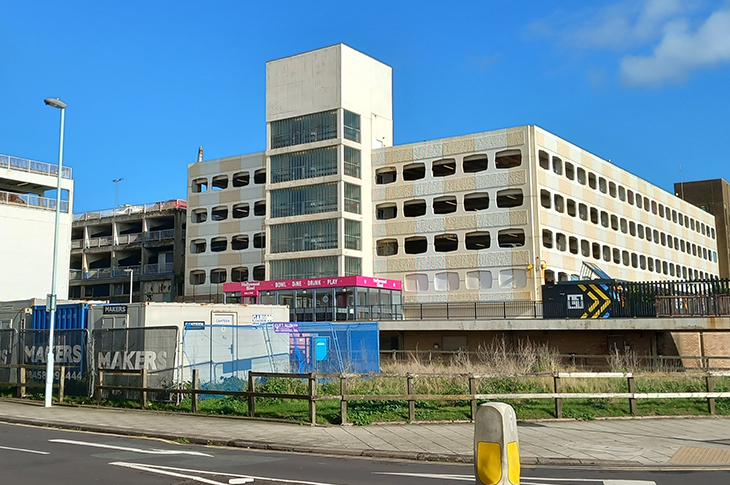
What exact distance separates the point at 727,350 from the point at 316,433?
3434cm

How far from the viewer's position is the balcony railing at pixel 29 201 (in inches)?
2028

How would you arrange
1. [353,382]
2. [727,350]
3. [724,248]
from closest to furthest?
1. [353,382]
2. [727,350]
3. [724,248]

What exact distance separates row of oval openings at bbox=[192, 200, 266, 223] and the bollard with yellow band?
57.0 meters

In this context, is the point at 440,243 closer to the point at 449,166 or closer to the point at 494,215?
the point at 494,215

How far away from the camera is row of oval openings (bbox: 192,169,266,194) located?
62.8 m

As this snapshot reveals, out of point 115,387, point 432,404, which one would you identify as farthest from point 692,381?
point 115,387

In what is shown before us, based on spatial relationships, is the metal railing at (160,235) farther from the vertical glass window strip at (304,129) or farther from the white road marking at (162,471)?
the white road marking at (162,471)

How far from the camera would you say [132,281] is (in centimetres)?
7281

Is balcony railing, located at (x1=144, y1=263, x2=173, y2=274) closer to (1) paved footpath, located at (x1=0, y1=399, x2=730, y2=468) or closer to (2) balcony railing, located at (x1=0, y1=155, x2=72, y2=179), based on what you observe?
(2) balcony railing, located at (x1=0, y1=155, x2=72, y2=179)

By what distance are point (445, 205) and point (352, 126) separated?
1003 cm

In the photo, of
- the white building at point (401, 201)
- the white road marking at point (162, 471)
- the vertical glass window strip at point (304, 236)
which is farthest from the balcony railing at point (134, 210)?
the white road marking at point (162, 471)

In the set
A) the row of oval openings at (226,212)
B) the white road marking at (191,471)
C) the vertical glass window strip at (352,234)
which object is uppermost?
the row of oval openings at (226,212)

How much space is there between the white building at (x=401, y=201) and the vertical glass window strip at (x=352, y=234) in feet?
0.28

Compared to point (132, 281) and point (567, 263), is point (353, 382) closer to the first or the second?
point (567, 263)
